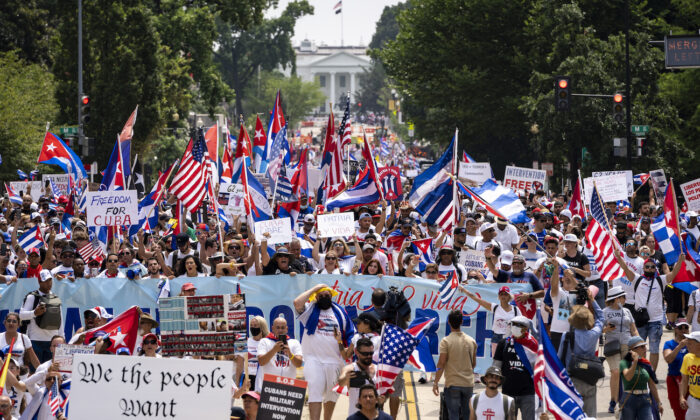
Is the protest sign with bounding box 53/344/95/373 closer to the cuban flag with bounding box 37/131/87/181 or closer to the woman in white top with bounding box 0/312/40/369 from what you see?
the woman in white top with bounding box 0/312/40/369

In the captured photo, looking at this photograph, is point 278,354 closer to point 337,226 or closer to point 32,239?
point 337,226

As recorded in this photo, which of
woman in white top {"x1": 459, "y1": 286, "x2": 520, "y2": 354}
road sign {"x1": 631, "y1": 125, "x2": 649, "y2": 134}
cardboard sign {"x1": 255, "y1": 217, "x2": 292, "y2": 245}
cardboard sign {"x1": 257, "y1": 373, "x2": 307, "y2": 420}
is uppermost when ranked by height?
road sign {"x1": 631, "y1": 125, "x2": 649, "y2": 134}

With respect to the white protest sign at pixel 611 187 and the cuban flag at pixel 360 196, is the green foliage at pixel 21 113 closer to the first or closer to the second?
the cuban flag at pixel 360 196

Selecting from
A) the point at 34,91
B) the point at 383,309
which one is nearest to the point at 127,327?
the point at 383,309

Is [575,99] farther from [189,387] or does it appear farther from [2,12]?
[189,387]

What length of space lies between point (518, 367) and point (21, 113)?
33.6 meters

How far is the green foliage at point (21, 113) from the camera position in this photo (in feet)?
136

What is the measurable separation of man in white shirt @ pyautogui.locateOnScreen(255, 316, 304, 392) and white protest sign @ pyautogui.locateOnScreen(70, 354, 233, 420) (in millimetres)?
2832

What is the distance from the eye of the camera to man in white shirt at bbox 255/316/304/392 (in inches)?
489

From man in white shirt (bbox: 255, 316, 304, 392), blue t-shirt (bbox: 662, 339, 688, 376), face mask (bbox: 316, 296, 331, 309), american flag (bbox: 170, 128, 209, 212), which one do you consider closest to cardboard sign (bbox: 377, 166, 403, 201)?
american flag (bbox: 170, 128, 209, 212)

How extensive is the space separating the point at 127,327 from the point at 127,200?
241 inches

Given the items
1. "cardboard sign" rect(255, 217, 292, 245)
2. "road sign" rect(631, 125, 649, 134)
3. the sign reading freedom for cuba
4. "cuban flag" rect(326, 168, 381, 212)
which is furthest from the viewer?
"road sign" rect(631, 125, 649, 134)

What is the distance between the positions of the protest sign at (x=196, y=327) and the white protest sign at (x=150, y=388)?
1963 millimetres

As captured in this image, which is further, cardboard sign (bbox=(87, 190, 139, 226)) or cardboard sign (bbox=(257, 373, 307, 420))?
cardboard sign (bbox=(87, 190, 139, 226))
